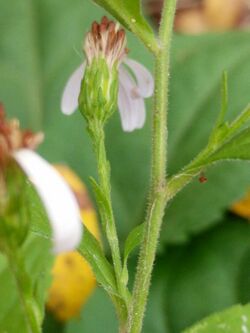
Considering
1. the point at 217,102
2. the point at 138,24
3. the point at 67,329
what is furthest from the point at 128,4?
the point at 217,102

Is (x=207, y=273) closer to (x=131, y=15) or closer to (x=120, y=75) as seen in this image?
(x=120, y=75)

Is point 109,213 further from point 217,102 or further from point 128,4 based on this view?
point 217,102

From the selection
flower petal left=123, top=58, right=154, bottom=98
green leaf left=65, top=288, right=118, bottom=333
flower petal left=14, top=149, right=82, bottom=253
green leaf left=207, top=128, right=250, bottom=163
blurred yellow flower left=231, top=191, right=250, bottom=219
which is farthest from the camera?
blurred yellow flower left=231, top=191, right=250, bottom=219

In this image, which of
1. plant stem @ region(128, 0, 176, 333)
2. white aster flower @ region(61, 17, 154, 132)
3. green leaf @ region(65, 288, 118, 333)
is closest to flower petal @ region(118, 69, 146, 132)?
white aster flower @ region(61, 17, 154, 132)

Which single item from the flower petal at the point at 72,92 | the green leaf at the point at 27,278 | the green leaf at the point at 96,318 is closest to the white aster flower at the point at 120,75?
the flower petal at the point at 72,92

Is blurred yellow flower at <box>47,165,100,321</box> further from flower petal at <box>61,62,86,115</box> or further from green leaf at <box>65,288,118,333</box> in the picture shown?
flower petal at <box>61,62,86,115</box>
